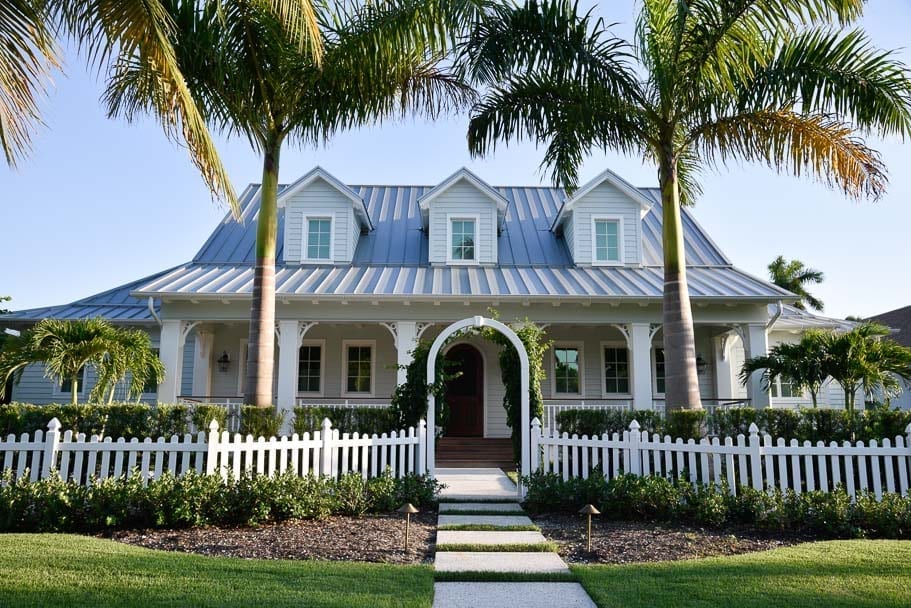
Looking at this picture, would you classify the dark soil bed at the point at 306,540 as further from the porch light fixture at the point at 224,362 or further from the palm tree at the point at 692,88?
the porch light fixture at the point at 224,362

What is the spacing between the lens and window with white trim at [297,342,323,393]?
1700 cm

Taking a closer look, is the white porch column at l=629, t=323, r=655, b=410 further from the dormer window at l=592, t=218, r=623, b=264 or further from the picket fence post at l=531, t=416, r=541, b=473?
the picket fence post at l=531, t=416, r=541, b=473

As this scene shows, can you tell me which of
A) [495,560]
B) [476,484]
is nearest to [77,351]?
[476,484]

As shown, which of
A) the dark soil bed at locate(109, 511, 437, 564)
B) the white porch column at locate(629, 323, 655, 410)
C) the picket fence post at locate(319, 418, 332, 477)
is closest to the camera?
the dark soil bed at locate(109, 511, 437, 564)

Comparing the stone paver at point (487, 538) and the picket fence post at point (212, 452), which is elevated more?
the picket fence post at point (212, 452)

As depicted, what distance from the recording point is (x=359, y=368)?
17.2m

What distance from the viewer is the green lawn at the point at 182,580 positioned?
15.0ft

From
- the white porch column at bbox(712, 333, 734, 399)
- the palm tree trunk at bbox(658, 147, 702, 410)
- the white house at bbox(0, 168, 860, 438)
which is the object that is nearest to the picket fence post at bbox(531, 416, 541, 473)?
the palm tree trunk at bbox(658, 147, 702, 410)

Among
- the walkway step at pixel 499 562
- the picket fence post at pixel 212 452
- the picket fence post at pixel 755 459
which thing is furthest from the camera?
the picket fence post at pixel 755 459

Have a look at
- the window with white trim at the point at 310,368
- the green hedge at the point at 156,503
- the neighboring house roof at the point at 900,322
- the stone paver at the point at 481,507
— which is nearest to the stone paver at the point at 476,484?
the stone paver at the point at 481,507

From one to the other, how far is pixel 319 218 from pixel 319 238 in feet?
1.79

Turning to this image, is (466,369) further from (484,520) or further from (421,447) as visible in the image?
(484,520)

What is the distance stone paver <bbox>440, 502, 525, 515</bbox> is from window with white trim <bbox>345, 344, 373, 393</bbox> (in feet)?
27.1

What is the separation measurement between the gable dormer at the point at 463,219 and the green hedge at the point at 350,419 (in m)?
6.90
